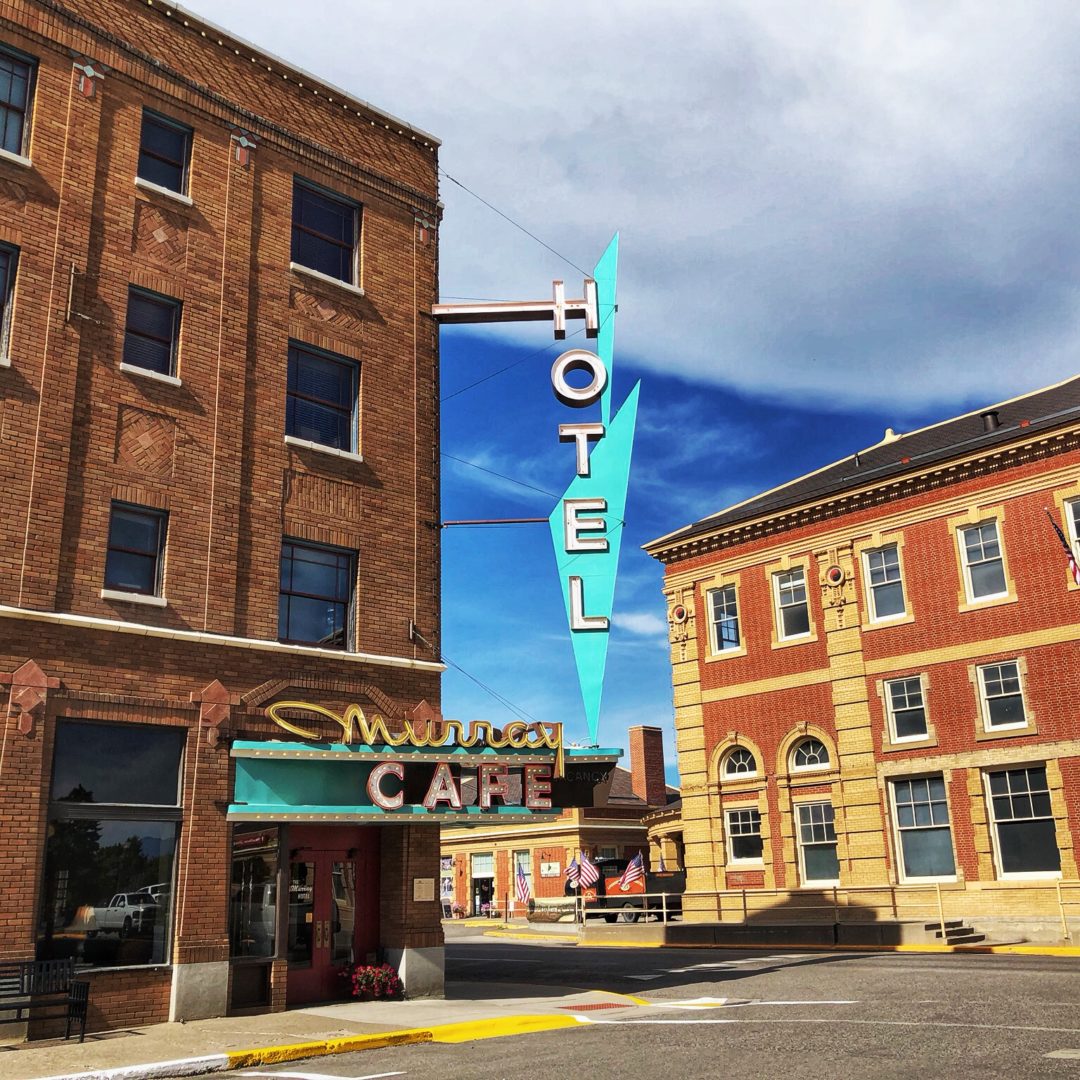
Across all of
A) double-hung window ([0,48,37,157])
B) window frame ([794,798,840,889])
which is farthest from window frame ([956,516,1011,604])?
double-hung window ([0,48,37,157])

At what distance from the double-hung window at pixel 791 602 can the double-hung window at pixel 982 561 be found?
5.09 metres

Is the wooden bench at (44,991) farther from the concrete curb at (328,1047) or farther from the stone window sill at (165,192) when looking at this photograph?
the stone window sill at (165,192)

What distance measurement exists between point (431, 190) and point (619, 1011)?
626 inches

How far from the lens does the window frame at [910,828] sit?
95.1 ft

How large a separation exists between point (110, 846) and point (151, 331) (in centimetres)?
807

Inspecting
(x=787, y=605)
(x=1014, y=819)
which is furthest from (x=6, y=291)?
(x=1014, y=819)

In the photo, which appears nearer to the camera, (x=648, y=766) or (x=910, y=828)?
(x=910, y=828)

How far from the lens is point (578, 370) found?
21.9m

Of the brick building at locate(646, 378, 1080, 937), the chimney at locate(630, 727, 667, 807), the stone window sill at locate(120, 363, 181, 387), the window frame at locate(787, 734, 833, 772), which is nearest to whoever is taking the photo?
the stone window sill at locate(120, 363, 181, 387)

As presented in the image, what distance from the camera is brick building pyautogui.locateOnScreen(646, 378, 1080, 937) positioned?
1096 inches

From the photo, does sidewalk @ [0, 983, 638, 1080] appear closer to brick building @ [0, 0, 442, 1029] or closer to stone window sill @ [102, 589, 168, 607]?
brick building @ [0, 0, 442, 1029]

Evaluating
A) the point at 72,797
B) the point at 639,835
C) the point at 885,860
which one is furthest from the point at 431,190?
the point at 639,835

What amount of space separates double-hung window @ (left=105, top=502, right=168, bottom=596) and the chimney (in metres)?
47.0

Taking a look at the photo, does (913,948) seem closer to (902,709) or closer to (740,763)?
(902,709)
